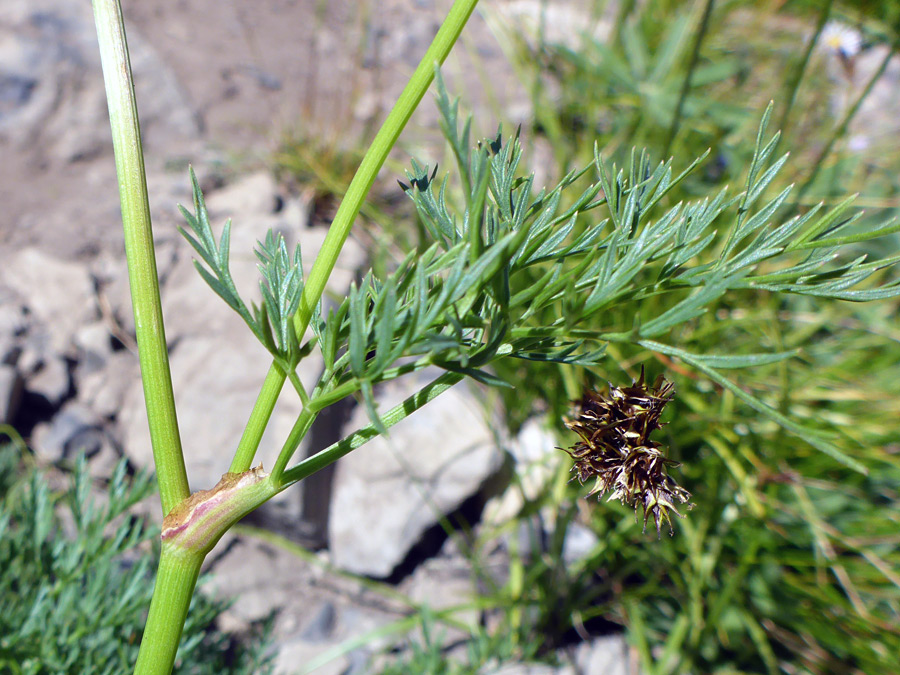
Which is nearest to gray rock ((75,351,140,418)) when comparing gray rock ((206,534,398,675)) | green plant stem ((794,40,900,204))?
gray rock ((206,534,398,675))

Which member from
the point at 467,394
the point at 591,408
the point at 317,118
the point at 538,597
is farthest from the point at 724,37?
the point at 591,408

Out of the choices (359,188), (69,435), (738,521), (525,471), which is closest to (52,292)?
(69,435)

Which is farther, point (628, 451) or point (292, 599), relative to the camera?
point (292, 599)

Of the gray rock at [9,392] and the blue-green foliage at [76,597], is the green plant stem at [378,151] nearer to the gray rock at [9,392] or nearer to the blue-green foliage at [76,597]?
the blue-green foliage at [76,597]

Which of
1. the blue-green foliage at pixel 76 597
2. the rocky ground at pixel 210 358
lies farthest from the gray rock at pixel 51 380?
the blue-green foliage at pixel 76 597

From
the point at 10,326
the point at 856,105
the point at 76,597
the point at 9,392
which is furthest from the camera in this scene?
the point at 10,326

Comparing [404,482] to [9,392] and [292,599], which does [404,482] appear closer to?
[292,599]
